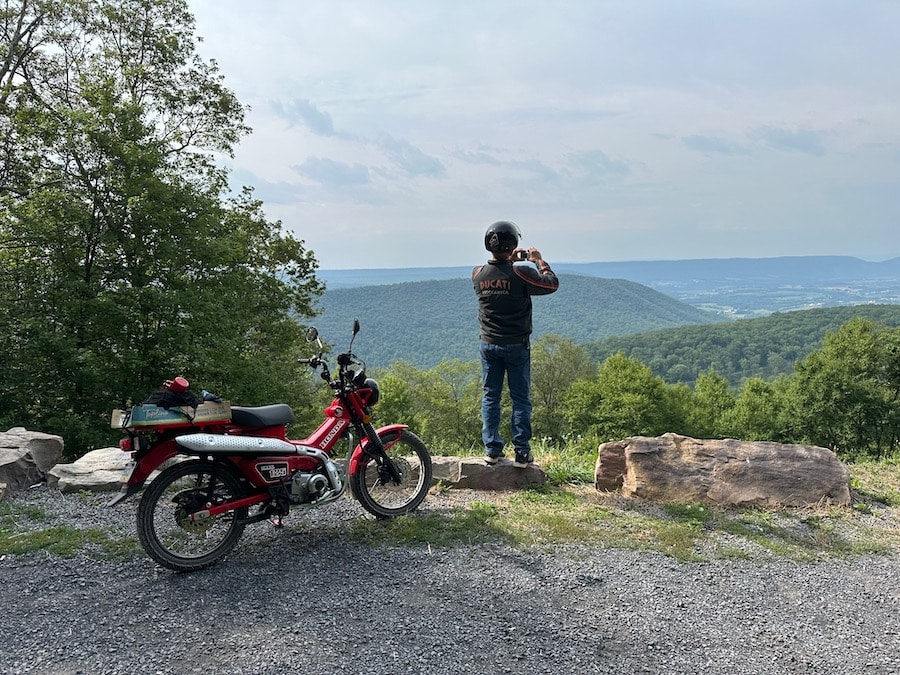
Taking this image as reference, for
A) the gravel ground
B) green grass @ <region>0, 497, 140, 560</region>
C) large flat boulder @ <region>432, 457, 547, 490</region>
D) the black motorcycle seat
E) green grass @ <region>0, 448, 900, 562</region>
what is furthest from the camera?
large flat boulder @ <region>432, 457, 547, 490</region>

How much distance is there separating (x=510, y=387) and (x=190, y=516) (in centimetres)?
314

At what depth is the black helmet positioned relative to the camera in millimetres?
5562

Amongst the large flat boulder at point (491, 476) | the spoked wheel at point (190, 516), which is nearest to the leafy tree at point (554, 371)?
the large flat boulder at point (491, 476)

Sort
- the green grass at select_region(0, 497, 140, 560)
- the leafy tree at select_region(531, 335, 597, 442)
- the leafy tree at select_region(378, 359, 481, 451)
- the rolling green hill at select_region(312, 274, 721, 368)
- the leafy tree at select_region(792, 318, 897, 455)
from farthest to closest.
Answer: the rolling green hill at select_region(312, 274, 721, 368), the leafy tree at select_region(531, 335, 597, 442), the leafy tree at select_region(378, 359, 481, 451), the leafy tree at select_region(792, 318, 897, 455), the green grass at select_region(0, 497, 140, 560)

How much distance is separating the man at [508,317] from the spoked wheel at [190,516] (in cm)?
247

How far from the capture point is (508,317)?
5562 mm

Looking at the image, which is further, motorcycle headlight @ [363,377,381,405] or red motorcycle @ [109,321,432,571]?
motorcycle headlight @ [363,377,381,405]

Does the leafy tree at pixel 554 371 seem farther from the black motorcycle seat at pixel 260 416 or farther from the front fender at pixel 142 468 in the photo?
the front fender at pixel 142 468

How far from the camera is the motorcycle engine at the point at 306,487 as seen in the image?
4266 mm

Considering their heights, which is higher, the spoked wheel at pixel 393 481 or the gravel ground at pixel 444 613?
the spoked wheel at pixel 393 481

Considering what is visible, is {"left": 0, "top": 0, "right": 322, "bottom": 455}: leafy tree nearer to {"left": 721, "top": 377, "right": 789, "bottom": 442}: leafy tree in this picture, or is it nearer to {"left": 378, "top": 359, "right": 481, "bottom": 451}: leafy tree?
{"left": 378, "top": 359, "right": 481, "bottom": 451}: leafy tree

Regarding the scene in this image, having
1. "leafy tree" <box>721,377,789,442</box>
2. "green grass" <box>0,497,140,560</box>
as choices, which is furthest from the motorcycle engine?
"leafy tree" <box>721,377,789,442</box>

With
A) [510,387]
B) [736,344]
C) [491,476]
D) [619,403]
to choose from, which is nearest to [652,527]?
[491,476]

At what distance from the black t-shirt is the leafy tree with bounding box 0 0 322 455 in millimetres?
10252
